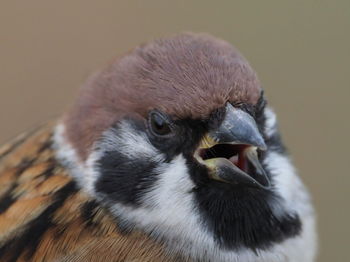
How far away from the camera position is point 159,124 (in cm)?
185

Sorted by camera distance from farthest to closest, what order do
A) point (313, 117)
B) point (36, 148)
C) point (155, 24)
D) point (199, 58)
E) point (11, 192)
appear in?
1. point (155, 24)
2. point (313, 117)
3. point (36, 148)
4. point (11, 192)
5. point (199, 58)

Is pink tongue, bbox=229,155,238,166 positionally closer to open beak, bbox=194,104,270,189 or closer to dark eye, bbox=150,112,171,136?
open beak, bbox=194,104,270,189

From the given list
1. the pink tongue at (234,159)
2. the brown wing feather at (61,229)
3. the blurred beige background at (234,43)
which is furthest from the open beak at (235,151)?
the blurred beige background at (234,43)

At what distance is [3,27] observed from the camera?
4.56 meters

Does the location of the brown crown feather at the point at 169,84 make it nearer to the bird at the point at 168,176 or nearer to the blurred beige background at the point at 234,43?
the bird at the point at 168,176

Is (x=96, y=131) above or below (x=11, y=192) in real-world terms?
above

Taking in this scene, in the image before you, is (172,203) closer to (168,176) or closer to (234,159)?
(168,176)

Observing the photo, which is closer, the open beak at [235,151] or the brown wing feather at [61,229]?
the open beak at [235,151]

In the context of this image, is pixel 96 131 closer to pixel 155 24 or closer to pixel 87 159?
pixel 87 159

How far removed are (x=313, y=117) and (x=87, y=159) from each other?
2547 mm

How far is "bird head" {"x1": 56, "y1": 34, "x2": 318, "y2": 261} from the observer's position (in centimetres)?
180

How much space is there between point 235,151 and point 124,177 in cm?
31

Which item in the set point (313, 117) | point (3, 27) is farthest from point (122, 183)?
point (3, 27)

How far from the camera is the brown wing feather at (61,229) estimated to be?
6.31 ft
